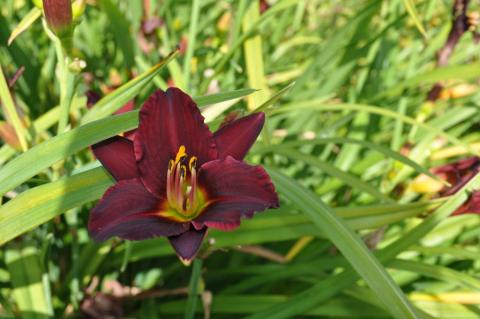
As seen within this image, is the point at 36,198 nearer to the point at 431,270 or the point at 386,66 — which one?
the point at 431,270

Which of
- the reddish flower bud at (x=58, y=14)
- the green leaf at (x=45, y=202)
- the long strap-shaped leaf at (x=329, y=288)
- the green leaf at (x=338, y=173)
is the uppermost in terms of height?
the reddish flower bud at (x=58, y=14)

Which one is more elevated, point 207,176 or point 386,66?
point 386,66

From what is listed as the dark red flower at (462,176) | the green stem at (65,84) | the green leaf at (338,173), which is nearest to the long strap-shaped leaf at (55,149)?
the green stem at (65,84)

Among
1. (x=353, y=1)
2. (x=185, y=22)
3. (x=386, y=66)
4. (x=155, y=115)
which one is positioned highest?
(x=353, y=1)

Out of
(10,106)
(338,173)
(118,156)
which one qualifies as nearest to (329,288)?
(338,173)

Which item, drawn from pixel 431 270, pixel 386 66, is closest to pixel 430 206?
pixel 431 270

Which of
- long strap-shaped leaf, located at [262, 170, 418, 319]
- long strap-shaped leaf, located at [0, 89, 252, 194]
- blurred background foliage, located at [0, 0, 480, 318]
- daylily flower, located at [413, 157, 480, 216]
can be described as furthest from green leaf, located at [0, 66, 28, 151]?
daylily flower, located at [413, 157, 480, 216]

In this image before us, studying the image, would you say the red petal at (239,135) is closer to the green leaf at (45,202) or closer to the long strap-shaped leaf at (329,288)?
the green leaf at (45,202)
